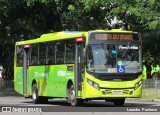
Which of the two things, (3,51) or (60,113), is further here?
(3,51)

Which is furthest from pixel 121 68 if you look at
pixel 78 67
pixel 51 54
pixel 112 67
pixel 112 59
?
pixel 51 54

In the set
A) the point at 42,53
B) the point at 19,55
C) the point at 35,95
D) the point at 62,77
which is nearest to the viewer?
the point at 62,77

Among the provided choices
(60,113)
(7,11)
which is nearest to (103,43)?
(60,113)

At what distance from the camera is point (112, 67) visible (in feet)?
77.1

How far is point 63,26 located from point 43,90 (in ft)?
40.6

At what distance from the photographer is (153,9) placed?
98.1 ft

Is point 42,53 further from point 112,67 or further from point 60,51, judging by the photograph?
point 112,67

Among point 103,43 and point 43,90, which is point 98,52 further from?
point 43,90

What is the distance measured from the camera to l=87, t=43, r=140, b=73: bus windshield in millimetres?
23406

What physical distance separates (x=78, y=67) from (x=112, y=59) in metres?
1.51

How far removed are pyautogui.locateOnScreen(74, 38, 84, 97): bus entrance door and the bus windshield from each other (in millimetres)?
606

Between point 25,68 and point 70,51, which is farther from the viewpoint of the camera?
point 25,68

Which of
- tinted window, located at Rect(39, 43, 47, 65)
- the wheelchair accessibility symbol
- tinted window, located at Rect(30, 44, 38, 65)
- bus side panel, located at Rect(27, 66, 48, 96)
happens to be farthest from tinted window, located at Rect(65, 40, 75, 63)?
tinted window, located at Rect(30, 44, 38, 65)

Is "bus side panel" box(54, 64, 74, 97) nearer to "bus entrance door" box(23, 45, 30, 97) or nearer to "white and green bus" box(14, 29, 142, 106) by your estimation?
"white and green bus" box(14, 29, 142, 106)
